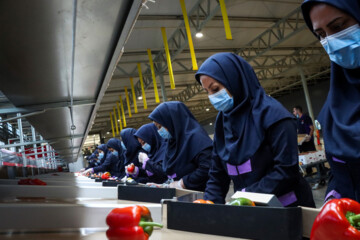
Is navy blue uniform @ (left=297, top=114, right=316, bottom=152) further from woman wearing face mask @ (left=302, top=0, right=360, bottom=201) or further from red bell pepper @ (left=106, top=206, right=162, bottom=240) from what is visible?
red bell pepper @ (left=106, top=206, right=162, bottom=240)

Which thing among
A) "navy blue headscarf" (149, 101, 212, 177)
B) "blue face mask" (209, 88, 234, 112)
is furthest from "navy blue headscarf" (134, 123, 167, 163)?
"blue face mask" (209, 88, 234, 112)

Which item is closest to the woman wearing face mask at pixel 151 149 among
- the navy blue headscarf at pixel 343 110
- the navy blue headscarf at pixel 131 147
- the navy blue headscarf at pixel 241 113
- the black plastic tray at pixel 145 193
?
the navy blue headscarf at pixel 131 147

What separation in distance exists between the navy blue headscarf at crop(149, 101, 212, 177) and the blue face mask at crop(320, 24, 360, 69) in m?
1.39

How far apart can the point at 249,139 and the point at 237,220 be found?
777mm

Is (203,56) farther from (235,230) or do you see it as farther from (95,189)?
(235,230)

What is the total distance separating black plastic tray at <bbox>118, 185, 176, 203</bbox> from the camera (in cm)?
163

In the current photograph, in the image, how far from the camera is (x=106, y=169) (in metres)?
8.02

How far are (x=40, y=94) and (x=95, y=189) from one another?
0.86 meters

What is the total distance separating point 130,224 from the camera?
95 cm

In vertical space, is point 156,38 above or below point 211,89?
above

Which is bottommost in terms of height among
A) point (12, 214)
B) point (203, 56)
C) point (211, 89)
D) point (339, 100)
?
point (12, 214)

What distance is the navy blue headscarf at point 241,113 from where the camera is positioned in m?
1.67

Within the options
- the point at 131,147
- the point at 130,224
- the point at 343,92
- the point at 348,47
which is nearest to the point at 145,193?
the point at 130,224

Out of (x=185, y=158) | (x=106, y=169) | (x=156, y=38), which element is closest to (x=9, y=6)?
(x=185, y=158)
